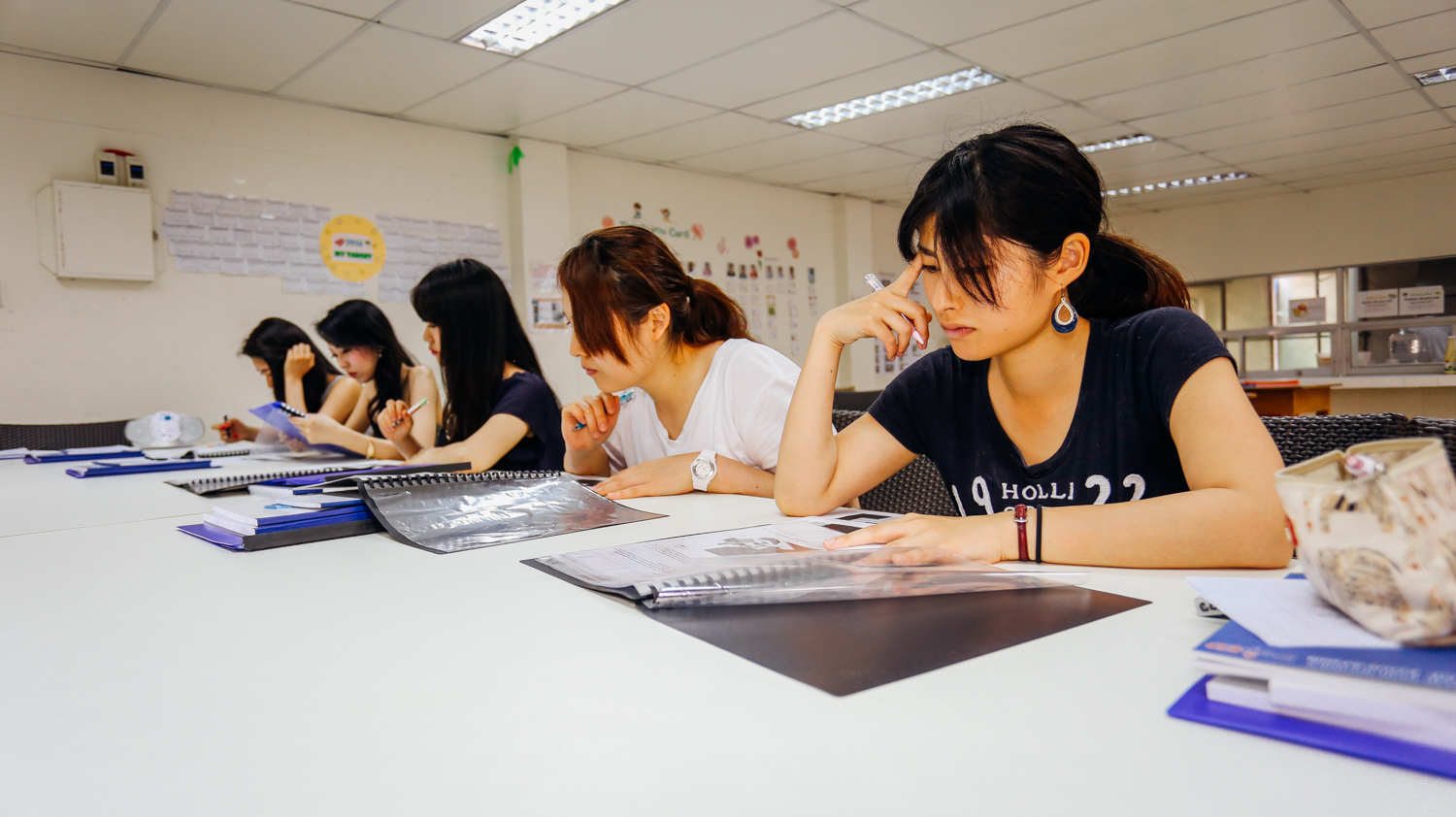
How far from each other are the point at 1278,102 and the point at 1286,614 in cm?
507

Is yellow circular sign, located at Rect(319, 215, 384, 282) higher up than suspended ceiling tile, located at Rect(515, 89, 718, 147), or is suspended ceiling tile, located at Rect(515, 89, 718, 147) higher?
suspended ceiling tile, located at Rect(515, 89, 718, 147)

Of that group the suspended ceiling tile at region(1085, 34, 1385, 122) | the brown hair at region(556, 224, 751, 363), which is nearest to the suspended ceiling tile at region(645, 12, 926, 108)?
the suspended ceiling tile at region(1085, 34, 1385, 122)

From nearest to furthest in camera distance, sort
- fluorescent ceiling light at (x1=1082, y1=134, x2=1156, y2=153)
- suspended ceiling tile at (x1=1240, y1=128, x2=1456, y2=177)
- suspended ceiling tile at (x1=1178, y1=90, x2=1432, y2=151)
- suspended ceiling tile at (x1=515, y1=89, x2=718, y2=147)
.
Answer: suspended ceiling tile at (x1=515, y1=89, x2=718, y2=147) → suspended ceiling tile at (x1=1178, y1=90, x2=1432, y2=151) → fluorescent ceiling light at (x1=1082, y1=134, x2=1156, y2=153) → suspended ceiling tile at (x1=1240, y1=128, x2=1456, y2=177)

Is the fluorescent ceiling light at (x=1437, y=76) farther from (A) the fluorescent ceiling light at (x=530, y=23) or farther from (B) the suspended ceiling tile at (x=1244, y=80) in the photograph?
(A) the fluorescent ceiling light at (x=530, y=23)

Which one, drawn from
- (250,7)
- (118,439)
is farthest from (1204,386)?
(118,439)

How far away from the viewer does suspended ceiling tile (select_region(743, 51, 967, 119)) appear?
3.71m

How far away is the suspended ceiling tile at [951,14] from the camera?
10.1 feet

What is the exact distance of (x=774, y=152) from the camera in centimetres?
520

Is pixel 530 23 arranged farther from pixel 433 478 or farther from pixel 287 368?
pixel 433 478

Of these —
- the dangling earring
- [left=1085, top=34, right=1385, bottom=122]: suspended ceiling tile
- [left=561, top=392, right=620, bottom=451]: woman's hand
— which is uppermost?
[left=1085, top=34, right=1385, bottom=122]: suspended ceiling tile

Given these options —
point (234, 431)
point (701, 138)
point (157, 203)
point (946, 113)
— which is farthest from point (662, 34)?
point (234, 431)

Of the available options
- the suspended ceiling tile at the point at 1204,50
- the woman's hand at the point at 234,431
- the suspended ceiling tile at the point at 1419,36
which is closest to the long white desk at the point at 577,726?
the woman's hand at the point at 234,431

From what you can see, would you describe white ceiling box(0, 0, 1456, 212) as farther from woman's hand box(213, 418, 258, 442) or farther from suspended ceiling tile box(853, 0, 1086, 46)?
woman's hand box(213, 418, 258, 442)

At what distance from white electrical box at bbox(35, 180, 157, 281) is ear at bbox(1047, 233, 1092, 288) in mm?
3913
